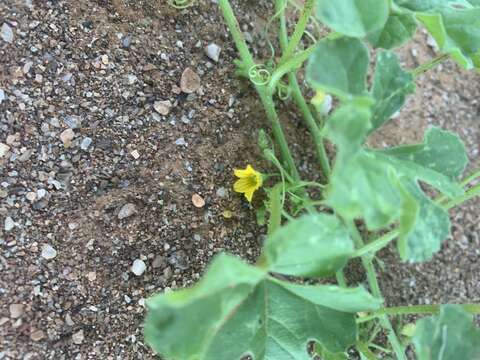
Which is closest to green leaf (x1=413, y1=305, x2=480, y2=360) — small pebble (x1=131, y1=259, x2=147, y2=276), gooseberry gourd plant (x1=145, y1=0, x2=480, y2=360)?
gooseberry gourd plant (x1=145, y1=0, x2=480, y2=360)

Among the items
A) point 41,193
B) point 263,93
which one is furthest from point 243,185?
point 41,193

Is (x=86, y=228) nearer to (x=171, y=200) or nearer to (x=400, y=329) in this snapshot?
(x=171, y=200)

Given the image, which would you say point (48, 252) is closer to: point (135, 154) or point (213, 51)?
point (135, 154)

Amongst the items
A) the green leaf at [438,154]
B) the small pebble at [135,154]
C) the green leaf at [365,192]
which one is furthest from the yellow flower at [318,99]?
the small pebble at [135,154]

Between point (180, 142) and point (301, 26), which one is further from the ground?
point (301, 26)

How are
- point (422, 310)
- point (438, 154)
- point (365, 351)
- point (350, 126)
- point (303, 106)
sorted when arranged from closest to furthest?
point (350, 126) < point (438, 154) < point (422, 310) < point (365, 351) < point (303, 106)

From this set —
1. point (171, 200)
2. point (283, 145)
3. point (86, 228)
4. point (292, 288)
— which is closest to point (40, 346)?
point (86, 228)
